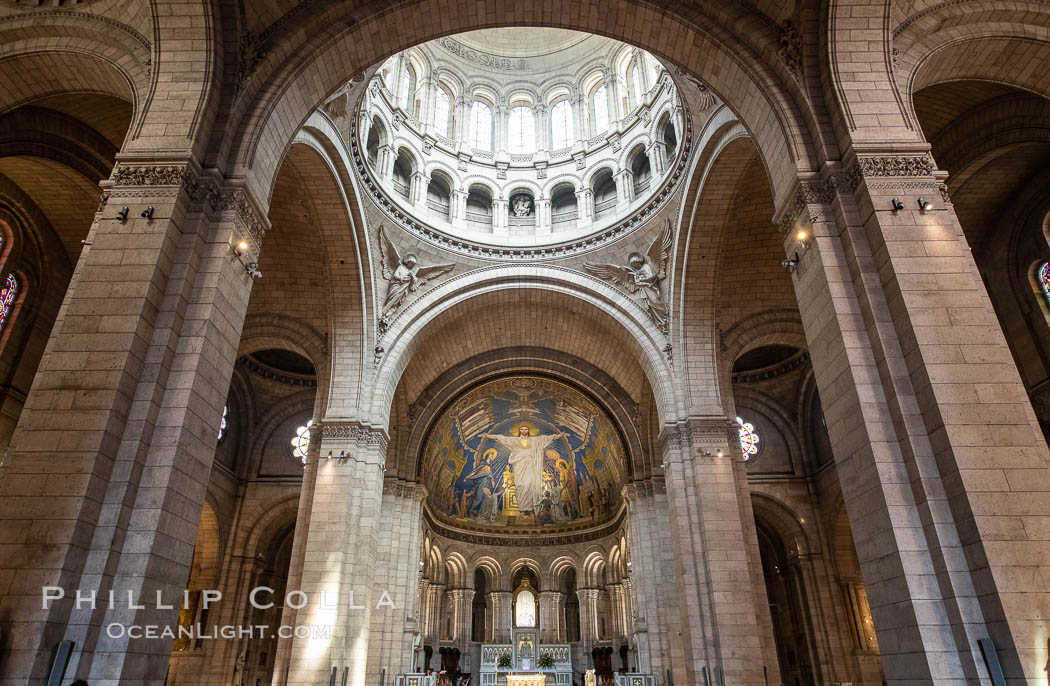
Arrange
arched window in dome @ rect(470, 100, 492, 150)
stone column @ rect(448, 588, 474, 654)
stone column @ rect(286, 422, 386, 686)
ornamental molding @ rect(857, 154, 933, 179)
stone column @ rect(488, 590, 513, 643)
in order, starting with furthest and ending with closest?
stone column @ rect(488, 590, 513, 643), stone column @ rect(448, 588, 474, 654), arched window in dome @ rect(470, 100, 492, 150), stone column @ rect(286, 422, 386, 686), ornamental molding @ rect(857, 154, 933, 179)

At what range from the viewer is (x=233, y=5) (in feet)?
29.3

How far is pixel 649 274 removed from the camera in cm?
1809

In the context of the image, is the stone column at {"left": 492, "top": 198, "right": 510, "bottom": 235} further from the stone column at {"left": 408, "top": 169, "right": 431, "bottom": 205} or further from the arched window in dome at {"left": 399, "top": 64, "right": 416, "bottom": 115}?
the arched window in dome at {"left": 399, "top": 64, "right": 416, "bottom": 115}

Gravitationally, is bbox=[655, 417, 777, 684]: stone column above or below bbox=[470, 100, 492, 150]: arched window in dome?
below

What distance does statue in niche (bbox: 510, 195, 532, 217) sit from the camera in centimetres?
2138

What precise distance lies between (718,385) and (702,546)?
4.40 metres

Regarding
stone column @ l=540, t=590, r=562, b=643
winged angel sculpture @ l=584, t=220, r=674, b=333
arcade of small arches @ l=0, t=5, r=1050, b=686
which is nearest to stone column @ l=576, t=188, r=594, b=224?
arcade of small arches @ l=0, t=5, r=1050, b=686

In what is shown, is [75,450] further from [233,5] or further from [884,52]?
[884,52]

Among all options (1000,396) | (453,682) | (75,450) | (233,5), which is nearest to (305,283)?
(233,5)

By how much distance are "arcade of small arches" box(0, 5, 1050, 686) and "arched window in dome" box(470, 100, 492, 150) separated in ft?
0.42

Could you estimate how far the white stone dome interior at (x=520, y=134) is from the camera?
18625 millimetres

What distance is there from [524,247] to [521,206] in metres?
2.32

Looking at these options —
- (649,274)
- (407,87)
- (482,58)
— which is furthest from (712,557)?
(482,58)

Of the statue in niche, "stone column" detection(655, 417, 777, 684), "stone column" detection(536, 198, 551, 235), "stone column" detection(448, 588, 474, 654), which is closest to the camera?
"stone column" detection(655, 417, 777, 684)
